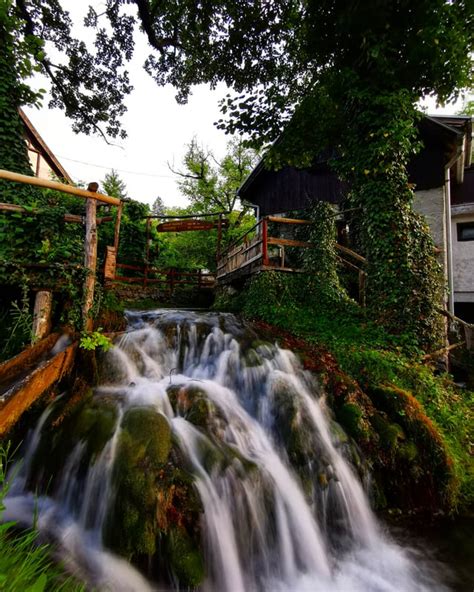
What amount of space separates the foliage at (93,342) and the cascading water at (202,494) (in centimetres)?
19

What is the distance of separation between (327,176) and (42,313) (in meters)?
13.1

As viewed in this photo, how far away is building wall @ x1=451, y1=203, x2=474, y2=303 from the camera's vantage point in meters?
12.2

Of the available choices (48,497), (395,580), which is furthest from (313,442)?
(48,497)

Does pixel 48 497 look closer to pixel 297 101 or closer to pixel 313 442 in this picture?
pixel 313 442

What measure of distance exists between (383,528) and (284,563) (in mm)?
1433

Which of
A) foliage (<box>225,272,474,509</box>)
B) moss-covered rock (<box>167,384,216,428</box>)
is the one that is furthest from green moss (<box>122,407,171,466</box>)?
foliage (<box>225,272,474,509</box>)

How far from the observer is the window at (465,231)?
12883mm

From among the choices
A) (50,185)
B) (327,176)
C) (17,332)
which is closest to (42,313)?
(17,332)

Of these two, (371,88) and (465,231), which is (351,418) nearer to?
(371,88)

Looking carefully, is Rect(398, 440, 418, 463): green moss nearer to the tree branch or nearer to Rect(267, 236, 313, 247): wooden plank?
Rect(267, 236, 313, 247): wooden plank

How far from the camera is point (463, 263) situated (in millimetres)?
12414

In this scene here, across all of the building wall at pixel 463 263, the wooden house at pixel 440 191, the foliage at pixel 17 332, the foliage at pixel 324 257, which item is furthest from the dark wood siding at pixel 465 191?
the foliage at pixel 17 332

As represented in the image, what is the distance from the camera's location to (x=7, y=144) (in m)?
6.86

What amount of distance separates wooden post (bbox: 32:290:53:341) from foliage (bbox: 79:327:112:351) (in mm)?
606
